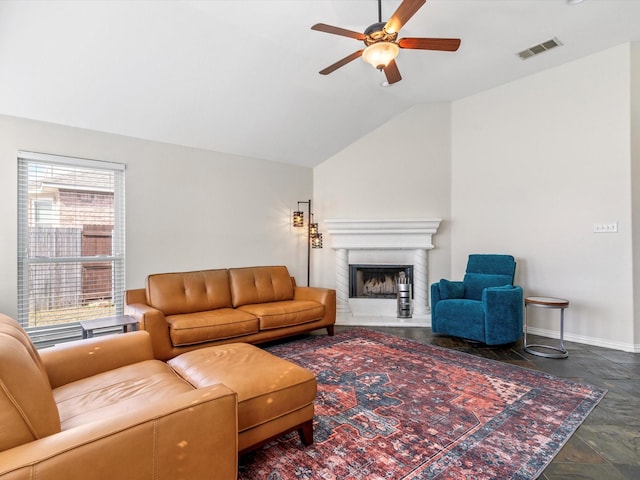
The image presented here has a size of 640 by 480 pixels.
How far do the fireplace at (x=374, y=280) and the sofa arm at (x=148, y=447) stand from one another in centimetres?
408

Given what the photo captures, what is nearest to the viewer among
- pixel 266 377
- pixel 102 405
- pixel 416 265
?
pixel 102 405

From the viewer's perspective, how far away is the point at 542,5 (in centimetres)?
304

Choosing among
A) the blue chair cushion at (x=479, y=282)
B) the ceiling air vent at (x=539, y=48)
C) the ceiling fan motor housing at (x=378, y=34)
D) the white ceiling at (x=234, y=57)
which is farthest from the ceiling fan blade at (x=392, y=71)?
the blue chair cushion at (x=479, y=282)

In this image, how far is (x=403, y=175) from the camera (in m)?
5.24

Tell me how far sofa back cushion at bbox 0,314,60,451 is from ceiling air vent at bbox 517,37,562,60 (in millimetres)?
4923

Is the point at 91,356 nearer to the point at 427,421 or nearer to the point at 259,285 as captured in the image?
the point at 427,421

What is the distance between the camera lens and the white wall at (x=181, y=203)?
10.4 ft

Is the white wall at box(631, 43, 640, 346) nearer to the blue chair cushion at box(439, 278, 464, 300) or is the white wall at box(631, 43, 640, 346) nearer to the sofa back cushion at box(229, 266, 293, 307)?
the blue chair cushion at box(439, 278, 464, 300)

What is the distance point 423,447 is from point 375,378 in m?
0.96

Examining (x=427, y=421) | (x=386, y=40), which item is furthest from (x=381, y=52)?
(x=427, y=421)

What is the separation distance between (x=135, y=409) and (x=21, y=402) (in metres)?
0.42

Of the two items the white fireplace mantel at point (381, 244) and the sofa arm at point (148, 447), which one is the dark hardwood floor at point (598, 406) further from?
the sofa arm at point (148, 447)

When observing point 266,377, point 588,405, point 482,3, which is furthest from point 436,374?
point 482,3

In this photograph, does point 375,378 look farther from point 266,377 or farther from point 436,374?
point 266,377
